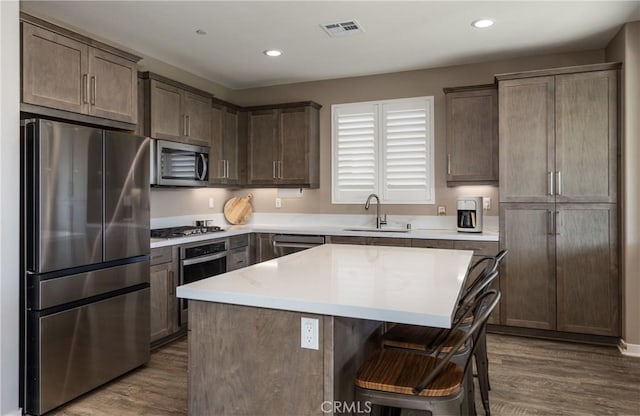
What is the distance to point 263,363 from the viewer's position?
5.49 ft

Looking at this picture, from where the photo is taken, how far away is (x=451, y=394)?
1.49 meters

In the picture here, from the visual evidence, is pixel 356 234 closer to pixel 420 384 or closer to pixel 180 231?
pixel 180 231

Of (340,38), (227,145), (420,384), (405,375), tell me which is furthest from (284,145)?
(420,384)

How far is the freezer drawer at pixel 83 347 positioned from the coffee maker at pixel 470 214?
9.53 ft

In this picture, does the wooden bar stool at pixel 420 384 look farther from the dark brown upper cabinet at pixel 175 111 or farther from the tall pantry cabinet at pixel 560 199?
the dark brown upper cabinet at pixel 175 111

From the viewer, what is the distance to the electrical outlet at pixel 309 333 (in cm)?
158

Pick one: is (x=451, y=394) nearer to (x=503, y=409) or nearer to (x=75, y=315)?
(x=503, y=409)

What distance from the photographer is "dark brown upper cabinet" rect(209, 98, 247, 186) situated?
186 inches

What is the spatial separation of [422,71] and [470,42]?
86 centimetres

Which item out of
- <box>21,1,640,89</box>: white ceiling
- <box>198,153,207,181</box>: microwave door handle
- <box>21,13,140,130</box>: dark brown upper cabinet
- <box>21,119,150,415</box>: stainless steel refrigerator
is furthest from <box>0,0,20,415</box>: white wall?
<box>198,153,207,181</box>: microwave door handle

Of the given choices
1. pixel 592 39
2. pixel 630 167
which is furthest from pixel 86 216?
pixel 592 39

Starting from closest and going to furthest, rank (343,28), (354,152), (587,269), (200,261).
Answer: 1. (343,28)
2. (587,269)
3. (200,261)
4. (354,152)

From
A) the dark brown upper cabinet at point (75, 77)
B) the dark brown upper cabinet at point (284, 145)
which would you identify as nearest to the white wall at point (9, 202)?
the dark brown upper cabinet at point (75, 77)

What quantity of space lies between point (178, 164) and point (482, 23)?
9.51ft
